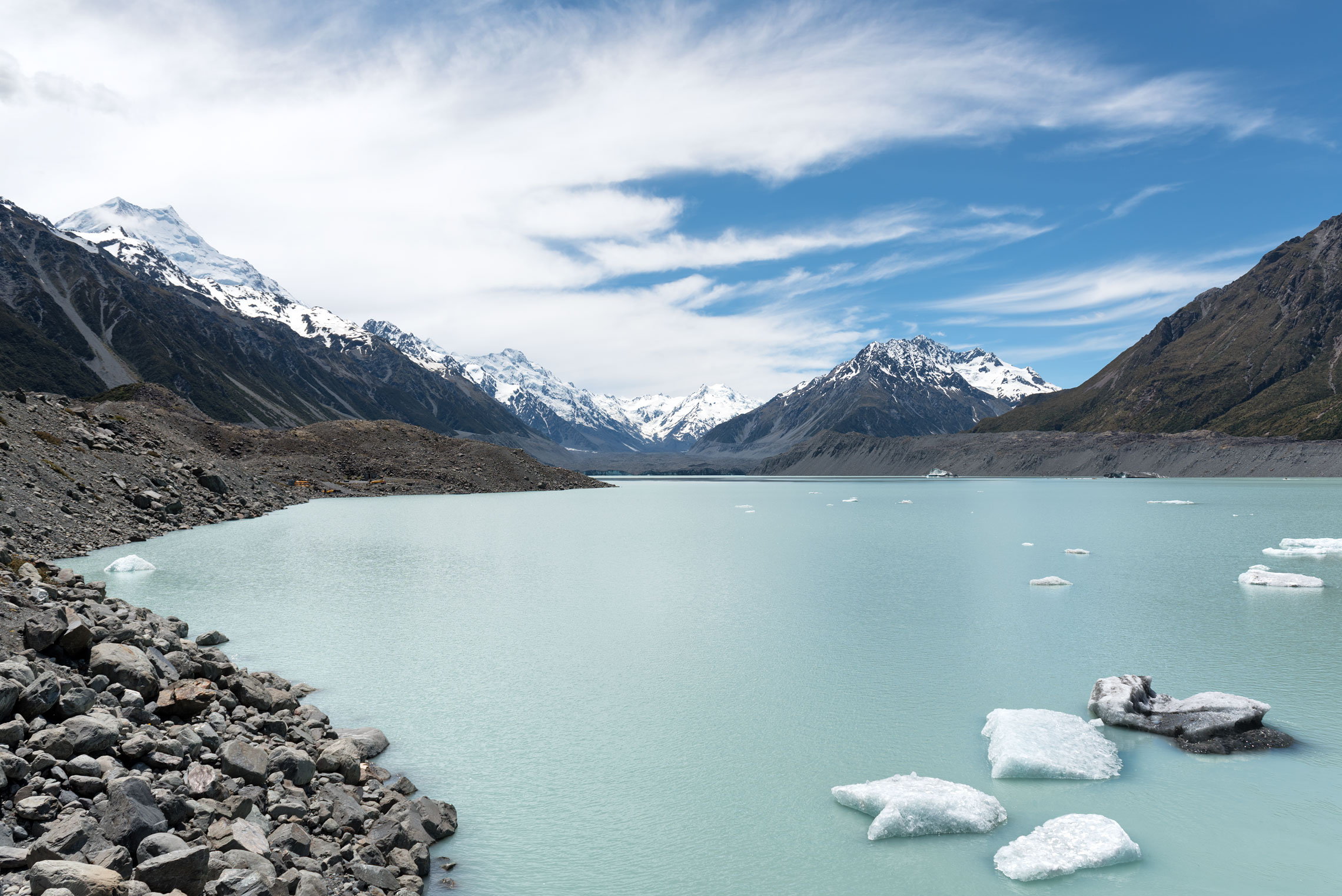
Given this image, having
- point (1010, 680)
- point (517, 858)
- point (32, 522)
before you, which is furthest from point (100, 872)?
point (32, 522)

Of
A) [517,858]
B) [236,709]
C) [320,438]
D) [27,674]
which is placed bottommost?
[517,858]

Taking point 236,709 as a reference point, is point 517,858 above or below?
below

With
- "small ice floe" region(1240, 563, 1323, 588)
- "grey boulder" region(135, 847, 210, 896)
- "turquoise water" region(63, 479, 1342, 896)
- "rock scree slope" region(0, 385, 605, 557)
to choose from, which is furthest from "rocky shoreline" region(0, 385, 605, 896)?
"small ice floe" region(1240, 563, 1323, 588)

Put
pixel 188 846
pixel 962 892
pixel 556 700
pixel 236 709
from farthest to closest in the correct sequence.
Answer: pixel 556 700 < pixel 236 709 < pixel 962 892 < pixel 188 846

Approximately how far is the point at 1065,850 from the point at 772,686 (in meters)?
6.34

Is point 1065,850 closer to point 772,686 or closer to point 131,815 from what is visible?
point 772,686

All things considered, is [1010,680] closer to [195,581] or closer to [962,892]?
[962,892]

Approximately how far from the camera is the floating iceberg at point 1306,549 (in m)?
29.8

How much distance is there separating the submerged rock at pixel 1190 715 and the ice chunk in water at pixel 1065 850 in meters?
3.96

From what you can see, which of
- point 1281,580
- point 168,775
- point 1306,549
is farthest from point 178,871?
point 1306,549

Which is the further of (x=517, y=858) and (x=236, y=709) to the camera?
(x=236, y=709)

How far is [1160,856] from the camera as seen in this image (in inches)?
313

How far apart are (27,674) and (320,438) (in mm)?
93072

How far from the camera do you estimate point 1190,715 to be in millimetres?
11352
